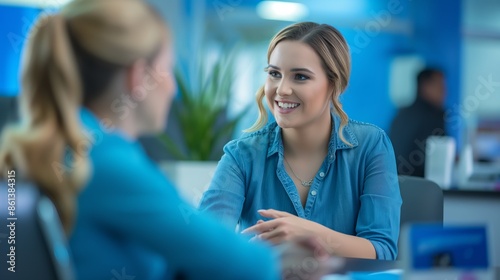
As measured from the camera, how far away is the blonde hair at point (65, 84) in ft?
2.42

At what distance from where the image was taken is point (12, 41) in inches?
51.1

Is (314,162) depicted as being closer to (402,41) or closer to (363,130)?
(363,130)

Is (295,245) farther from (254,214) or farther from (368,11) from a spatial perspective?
(368,11)

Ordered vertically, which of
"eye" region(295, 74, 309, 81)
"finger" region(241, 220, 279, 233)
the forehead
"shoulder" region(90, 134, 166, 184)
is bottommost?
"finger" region(241, 220, 279, 233)

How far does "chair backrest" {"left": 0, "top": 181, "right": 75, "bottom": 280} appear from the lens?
0.75 metres

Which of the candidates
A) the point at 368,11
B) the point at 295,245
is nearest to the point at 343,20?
the point at 368,11

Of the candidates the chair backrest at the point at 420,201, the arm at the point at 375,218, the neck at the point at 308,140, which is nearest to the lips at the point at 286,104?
the neck at the point at 308,140

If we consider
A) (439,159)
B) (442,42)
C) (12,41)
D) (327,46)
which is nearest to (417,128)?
(439,159)

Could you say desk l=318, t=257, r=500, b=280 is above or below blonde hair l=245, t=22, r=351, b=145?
below

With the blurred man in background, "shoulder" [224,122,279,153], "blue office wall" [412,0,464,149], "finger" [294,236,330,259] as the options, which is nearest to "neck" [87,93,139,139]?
"finger" [294,236,330,259]

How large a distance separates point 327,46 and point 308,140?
0.24m

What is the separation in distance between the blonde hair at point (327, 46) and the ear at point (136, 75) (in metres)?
0.71

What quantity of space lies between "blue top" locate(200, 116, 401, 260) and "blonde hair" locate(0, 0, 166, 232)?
0.76m

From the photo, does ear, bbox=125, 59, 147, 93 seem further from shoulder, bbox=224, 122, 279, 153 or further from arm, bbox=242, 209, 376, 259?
shoulder, bbox=224, 122, 279, 153
